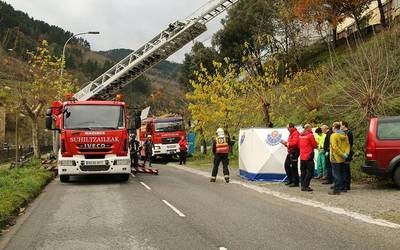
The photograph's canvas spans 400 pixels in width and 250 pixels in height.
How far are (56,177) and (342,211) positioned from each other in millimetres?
13709

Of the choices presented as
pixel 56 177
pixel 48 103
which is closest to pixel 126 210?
pixel 56 177

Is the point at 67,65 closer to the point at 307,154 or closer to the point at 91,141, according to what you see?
the point at 91,141

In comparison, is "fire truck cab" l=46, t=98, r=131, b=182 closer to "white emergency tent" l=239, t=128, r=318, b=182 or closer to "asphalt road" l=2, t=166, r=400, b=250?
"asphalt road" l=2, t=166, r=400, b=250

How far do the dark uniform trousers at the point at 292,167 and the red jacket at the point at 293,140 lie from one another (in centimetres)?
19

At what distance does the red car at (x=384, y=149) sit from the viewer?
46.5ft

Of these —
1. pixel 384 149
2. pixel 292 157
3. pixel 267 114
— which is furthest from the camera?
pixel 267 114

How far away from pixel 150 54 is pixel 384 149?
22421 millimetres

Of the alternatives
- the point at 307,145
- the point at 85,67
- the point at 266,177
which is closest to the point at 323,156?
the point at 266,177

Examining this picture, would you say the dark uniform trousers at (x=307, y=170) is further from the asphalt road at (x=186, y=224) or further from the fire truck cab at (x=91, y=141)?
the fire truck cab at (x=91, y=141)

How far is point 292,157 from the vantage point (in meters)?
16.1

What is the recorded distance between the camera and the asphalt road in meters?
7.91

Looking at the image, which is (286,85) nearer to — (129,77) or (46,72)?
(129,77)

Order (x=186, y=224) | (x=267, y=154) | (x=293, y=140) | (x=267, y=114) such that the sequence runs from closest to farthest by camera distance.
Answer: (x=186, y=224) → (x=293, y=140) → (x=267, y=154) → (x=267, y=114)

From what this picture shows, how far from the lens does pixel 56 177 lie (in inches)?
842
